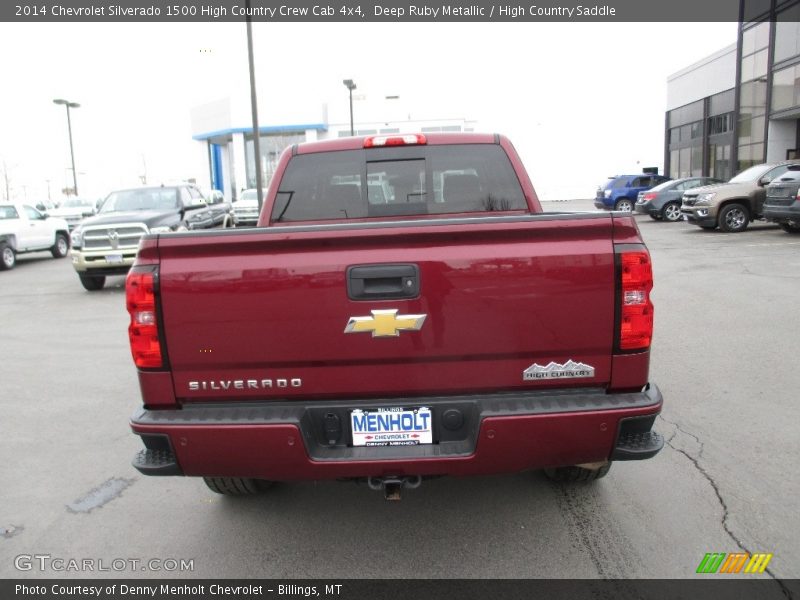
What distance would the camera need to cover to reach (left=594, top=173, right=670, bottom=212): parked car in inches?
1026

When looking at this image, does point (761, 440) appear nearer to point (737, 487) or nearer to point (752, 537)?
point (737, 487)

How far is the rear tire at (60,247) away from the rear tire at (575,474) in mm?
19425

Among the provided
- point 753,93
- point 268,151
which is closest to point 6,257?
point 753,93

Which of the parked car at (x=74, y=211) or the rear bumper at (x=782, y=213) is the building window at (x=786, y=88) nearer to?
the rear bumper at (x=782, y=213)

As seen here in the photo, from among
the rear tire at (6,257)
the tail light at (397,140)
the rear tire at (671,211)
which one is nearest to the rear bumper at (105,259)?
the rear tire at (6,257)

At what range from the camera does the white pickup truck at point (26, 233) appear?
16328 millimetres

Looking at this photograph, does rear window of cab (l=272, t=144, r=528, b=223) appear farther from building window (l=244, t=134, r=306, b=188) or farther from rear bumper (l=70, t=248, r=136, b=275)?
building window (l=244, t=134, r=306, b=188)

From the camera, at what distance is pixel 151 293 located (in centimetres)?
262

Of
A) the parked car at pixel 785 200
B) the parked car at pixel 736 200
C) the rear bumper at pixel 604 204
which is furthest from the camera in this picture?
the rear bumper at pixel 604 204

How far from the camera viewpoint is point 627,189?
2612 cm

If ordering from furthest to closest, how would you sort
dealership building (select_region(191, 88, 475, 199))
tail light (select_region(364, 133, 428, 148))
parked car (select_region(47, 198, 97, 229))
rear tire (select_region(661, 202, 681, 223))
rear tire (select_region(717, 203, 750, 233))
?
dealership building (select_region(191, 88, 475, 199)), parked car (select_region(47, 198, 97, 229)), rear tire (select_region(661, 202, 681, 223)), rear tire (select_region(717, 203, 750, 233)), tail light (select_region(364, 133, 428, 148))

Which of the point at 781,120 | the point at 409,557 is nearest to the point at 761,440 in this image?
the point at 409,557

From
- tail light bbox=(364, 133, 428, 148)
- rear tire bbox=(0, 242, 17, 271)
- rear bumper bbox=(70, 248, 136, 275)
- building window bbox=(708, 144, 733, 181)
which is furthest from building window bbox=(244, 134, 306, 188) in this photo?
tail light bbox=(364, 133, 428, 148)

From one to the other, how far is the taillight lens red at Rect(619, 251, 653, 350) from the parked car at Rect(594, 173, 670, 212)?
24946 mm
